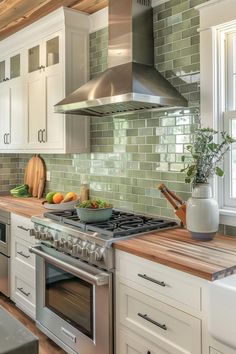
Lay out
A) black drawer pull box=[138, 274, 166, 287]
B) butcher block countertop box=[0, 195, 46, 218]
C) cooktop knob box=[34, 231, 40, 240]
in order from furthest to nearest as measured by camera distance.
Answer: butcher block countertop box=[0, 195, 46, 218], cooktop knob box=[34, 231, 40, 240], black drawer pull box=[138, 274, 166, 287]

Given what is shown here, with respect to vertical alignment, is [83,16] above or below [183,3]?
above

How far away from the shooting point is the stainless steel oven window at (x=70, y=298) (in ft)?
7.44

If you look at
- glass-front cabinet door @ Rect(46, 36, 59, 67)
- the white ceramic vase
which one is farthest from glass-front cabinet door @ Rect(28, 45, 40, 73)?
the white ceramic vase

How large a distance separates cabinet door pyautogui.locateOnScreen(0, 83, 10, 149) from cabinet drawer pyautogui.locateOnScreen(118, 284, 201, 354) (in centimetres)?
267

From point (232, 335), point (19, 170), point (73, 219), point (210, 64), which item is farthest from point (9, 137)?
point (232, 335)

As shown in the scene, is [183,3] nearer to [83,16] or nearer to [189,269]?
[83,16]

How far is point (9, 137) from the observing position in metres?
4.04

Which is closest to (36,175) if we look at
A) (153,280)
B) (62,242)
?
(62,242)

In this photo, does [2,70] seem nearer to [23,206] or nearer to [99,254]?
[23,206]

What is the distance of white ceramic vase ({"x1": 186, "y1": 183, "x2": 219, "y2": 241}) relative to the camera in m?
2.05

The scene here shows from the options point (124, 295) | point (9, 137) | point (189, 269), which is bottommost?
point (124, 295)

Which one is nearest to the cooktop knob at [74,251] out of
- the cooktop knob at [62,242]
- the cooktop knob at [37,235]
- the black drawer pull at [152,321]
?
the cooktop knob at [62,242]

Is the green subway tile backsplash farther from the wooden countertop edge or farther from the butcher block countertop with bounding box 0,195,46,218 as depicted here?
the wooden countertop edge

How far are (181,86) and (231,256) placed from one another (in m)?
1.28
